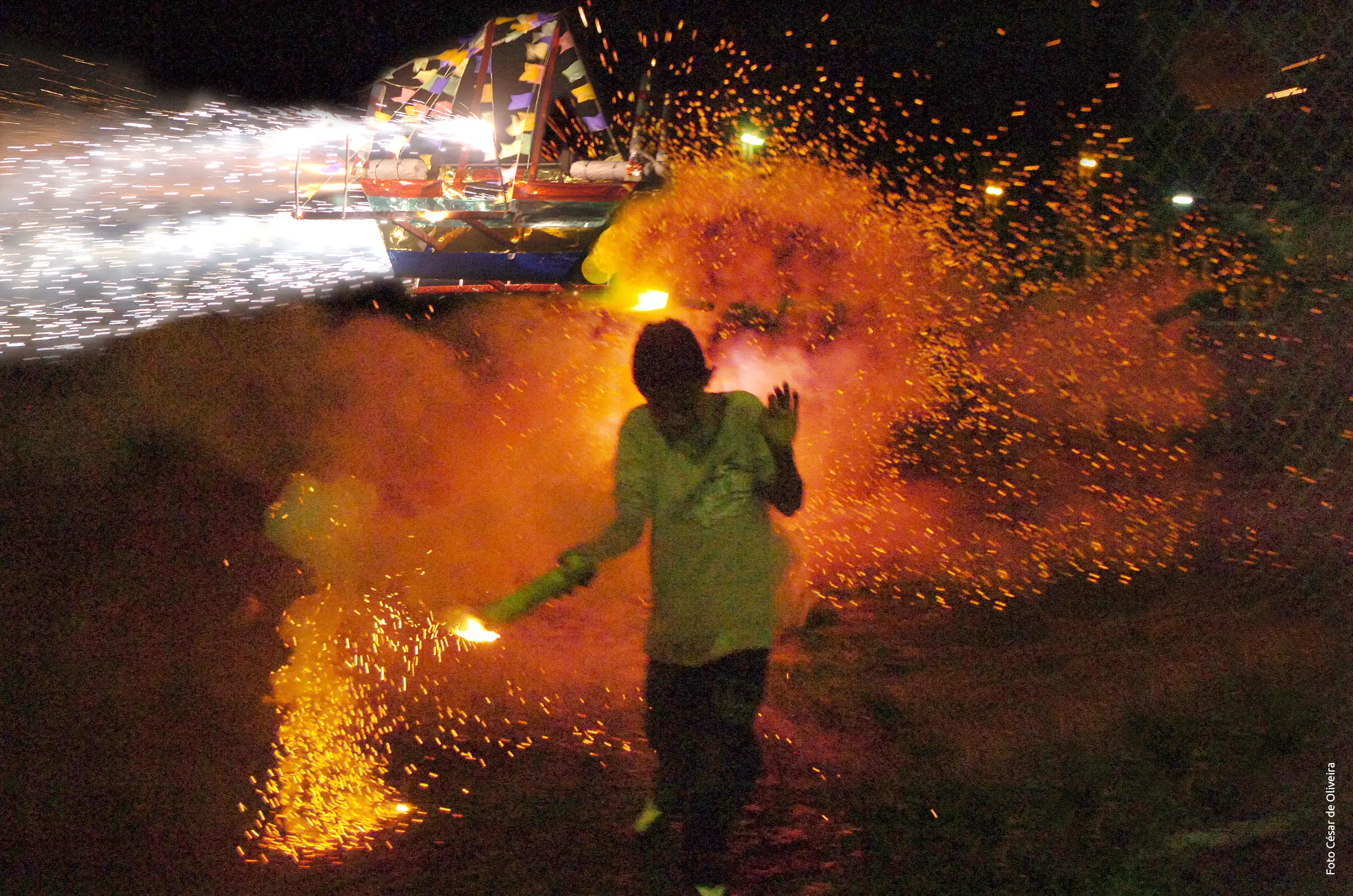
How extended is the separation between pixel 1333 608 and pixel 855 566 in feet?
9.13

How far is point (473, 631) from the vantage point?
8.72ft

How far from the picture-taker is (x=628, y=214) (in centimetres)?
593

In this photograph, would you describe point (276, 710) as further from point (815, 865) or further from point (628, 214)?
point (628, 214)

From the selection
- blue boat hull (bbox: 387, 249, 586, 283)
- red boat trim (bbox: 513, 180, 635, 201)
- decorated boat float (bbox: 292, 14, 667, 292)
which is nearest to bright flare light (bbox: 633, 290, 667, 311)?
blue boat hull (bbox: 387, 249, 586, 283)

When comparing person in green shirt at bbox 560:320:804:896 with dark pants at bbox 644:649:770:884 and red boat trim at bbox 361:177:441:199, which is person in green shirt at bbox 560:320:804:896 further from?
red boat trim at bbox 361:177:441:199

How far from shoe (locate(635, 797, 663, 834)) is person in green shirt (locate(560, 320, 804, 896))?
22 cm

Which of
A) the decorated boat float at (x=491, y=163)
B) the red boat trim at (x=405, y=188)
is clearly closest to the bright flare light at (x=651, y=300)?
the decorated boat float at (x=491, y=163)

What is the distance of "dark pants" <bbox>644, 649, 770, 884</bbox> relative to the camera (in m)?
2.61

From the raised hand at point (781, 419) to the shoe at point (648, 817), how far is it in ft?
3.98

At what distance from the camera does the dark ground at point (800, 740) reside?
3.05m

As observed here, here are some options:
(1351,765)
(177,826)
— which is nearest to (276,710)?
(177,826)

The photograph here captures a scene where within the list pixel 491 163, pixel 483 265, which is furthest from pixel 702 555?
pixel 483 265

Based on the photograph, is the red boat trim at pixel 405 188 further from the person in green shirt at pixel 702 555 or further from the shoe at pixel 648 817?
the shoe at pixel 648 817

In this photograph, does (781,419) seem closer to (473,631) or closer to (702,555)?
(702,555)
